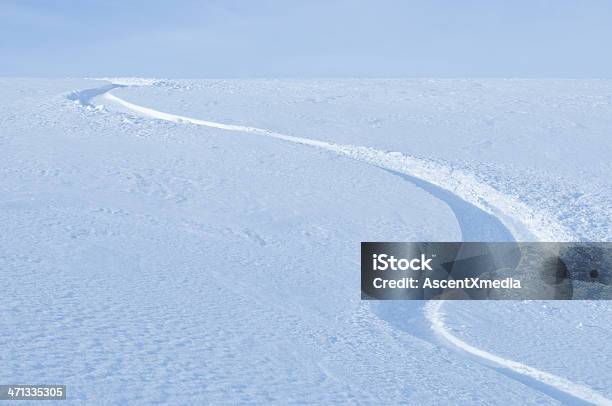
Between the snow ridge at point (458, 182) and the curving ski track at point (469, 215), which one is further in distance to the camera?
the snow ridge at point (458, 182)

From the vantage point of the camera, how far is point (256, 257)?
23.5ft

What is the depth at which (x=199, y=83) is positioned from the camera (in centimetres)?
2200

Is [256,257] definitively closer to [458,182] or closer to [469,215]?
[469,215]

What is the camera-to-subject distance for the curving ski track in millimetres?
5043

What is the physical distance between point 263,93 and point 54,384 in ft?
52.3

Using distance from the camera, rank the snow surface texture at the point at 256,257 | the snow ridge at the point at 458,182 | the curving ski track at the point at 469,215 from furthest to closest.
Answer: the snow ridge at the point at 458,182 < the curving ski track at the point at 469,215 < the snow surface texture at the point at 256,257

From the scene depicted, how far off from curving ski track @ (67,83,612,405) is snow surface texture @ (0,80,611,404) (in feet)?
0.13

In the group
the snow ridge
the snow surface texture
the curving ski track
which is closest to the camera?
the snow surface texture

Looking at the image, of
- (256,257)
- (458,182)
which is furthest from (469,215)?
(256,257)

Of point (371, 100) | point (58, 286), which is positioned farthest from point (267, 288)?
point (371, 100)

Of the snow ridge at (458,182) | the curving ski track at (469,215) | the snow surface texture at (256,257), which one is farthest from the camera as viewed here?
the snow ridge at (458,182)

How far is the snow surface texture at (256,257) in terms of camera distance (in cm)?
452

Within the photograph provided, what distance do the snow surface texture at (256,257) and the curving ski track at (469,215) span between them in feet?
0.13

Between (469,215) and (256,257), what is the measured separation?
3455 mm
